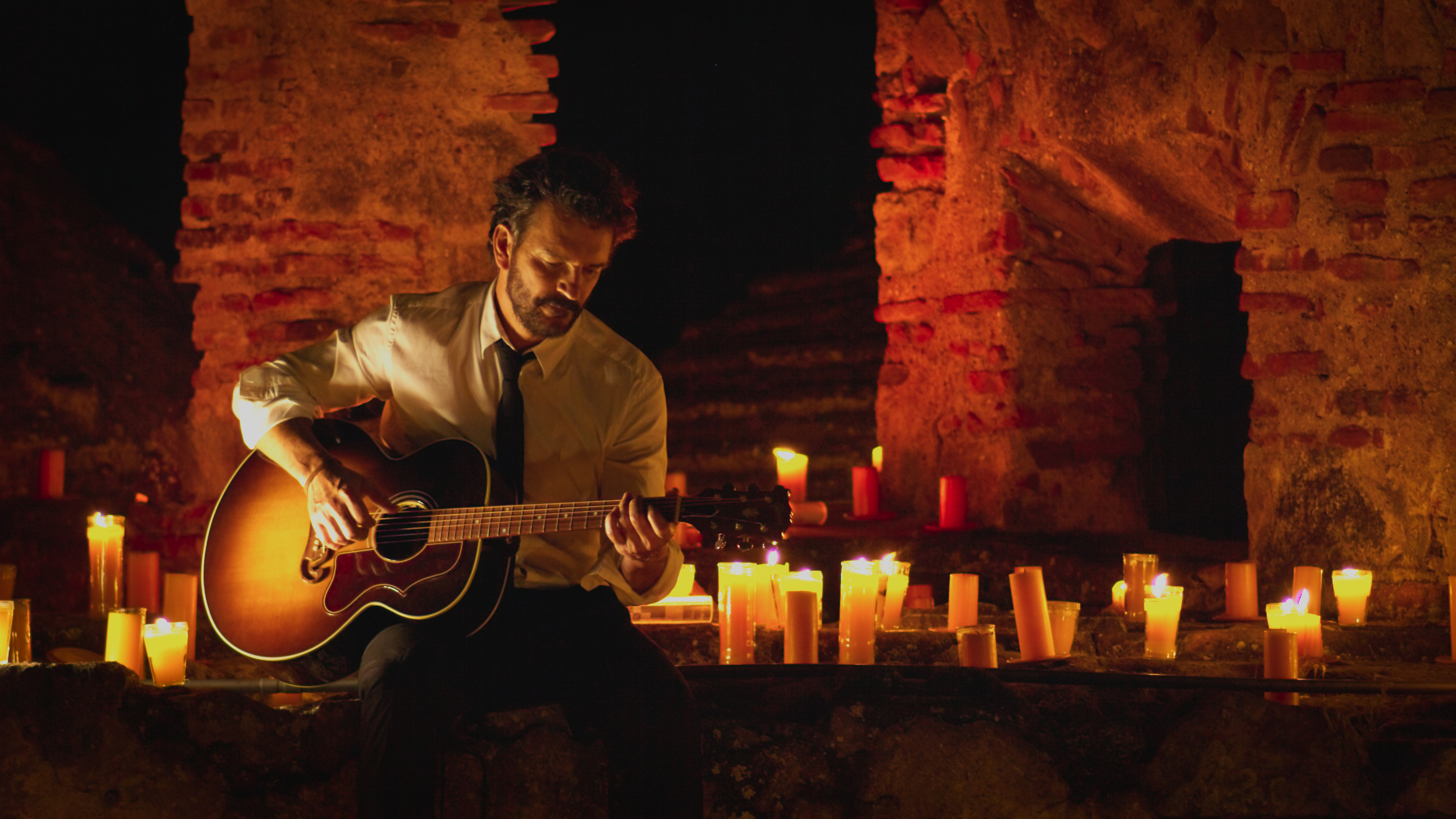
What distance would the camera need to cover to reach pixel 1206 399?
5.57m

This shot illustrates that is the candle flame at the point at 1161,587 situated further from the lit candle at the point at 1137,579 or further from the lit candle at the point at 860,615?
the lit candle at the point at 860,615

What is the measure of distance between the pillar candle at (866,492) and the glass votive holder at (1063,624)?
1655 millimetres

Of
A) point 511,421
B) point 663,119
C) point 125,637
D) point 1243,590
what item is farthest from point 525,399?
point 663,119

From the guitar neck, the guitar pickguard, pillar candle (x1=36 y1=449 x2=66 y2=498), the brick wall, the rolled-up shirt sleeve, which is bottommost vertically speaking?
the guitar pickguard

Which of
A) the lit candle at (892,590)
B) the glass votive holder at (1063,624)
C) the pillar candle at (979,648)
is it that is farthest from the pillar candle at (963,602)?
the pillar candle at (979,648)

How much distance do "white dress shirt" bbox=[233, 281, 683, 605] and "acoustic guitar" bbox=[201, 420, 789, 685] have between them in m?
0.14

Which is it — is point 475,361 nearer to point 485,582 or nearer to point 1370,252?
point 485,582

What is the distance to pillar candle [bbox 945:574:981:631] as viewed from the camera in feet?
10.9

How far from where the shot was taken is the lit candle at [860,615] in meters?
2.92

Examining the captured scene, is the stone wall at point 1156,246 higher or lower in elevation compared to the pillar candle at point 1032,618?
higher

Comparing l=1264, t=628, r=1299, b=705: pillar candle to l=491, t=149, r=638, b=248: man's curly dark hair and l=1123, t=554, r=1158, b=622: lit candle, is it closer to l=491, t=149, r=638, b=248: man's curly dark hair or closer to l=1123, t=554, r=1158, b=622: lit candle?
l=1123, t=554, r=1158, b=622: lit candle

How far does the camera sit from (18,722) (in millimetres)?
2309

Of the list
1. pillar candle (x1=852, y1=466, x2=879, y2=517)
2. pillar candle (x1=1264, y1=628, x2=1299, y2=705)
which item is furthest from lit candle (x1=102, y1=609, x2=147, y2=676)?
pillar candle (x1=852, y1=466, x2=879, y2=517)

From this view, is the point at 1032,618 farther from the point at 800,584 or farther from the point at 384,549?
the point at 384,549
